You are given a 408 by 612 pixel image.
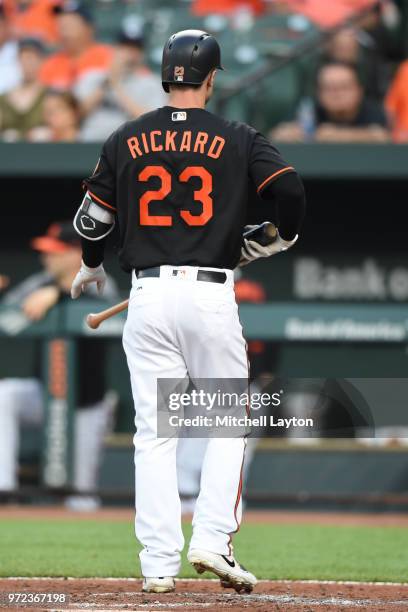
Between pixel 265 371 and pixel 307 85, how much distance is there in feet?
7.58

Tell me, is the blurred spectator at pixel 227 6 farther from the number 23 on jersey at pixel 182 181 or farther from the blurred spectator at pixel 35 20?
the number 23 on jersey at pixel 182 181

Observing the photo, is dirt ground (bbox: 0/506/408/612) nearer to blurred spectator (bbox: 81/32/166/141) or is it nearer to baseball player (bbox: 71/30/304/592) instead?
baseball player (bbox: 71/30/304/592)

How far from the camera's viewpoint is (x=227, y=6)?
11078 millimetres

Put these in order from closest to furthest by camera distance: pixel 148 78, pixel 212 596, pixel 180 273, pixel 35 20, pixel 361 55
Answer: pixel 180 273 → pixel 212 596 → pixel 361 55 → pixel 148 78 → pixel 35 20

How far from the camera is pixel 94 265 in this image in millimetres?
Answer: 4613

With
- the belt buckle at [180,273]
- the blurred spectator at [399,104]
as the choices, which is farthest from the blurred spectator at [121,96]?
the belt buckle at [180,273]

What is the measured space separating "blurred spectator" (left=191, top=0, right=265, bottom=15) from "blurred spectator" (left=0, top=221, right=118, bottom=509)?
8.84ft

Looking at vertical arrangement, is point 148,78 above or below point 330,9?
below

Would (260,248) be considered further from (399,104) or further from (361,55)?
(361,55)

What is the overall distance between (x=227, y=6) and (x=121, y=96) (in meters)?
1.61

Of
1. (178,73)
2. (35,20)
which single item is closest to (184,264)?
(178,73)

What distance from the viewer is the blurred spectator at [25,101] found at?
10.2 metres

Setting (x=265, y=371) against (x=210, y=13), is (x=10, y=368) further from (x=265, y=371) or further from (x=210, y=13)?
(x=210, y=13)

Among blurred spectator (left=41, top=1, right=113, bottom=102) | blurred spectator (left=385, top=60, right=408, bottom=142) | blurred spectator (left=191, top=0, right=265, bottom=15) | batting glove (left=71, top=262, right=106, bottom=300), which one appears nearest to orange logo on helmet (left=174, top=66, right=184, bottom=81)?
batting glove (left=71, top=262, right=106, bottom=300)
